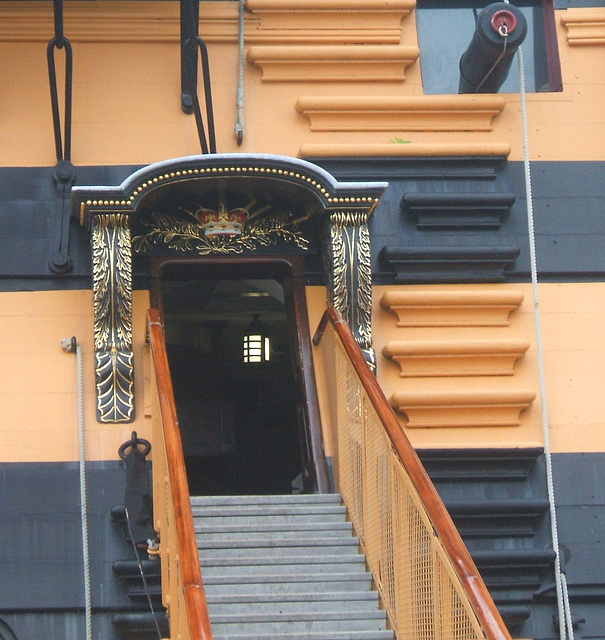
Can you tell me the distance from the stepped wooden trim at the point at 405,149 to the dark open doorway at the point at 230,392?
8.22 ft

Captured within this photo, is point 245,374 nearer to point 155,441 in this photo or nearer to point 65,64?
point 65,64

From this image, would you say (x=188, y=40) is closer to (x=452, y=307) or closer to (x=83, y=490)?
(x=452, y=307)

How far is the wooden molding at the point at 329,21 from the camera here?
30.1 ft

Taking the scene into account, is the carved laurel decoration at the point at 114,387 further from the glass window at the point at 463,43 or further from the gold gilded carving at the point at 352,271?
the glass window at the point at 463,43

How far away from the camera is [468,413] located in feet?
27.6

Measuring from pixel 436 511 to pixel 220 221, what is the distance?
11.3 ft

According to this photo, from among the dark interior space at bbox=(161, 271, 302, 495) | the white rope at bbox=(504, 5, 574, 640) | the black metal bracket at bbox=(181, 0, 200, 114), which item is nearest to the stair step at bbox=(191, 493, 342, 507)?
the white rope at bbox=(504, 5, 574, 640)

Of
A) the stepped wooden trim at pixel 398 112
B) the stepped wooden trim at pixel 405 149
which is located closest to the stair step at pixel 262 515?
the stepped wooden trim at pixel 405 149

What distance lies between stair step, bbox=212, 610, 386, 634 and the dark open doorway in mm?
5030

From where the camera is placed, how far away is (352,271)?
8.31 meters

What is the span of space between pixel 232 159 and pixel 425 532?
3.02 metres

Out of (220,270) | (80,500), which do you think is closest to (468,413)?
(220,270)

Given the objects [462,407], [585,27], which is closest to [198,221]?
[462,407]

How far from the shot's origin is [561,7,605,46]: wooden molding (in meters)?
9.32
